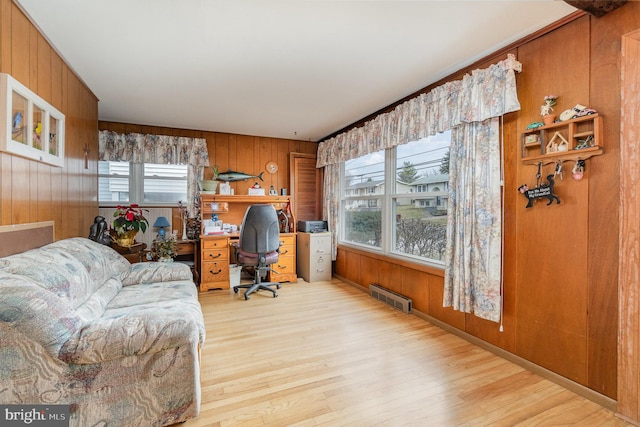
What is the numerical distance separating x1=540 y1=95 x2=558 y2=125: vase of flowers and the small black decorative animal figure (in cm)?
38

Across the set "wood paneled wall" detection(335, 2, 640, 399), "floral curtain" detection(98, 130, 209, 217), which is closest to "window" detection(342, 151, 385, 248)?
"wood paneled wall" detection(335, 2, 640, 399)

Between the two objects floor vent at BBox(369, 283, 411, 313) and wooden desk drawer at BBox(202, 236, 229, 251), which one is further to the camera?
wooden desk drawer at BBox(202, 236, 229, 251)

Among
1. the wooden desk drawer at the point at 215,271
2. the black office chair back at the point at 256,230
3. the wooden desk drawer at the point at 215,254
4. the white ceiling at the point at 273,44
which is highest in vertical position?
the white ceiling at the point at 273,44

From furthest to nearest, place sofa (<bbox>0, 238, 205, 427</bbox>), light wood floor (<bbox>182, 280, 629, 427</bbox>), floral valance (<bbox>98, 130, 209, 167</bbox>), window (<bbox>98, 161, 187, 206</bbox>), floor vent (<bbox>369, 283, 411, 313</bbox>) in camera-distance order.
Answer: window (<bbox>98, 161, 187, 206</bbox>), floral valance (<bbox>98, 130, 209, 167</bbox>), floor vent (<bbox>369, 283, 411, 313</bbox>), light wood floor (<bbox>182, 280, 629, 427</bbox>), sofa (<bbox>0, 238, 205, 427</bbox>)

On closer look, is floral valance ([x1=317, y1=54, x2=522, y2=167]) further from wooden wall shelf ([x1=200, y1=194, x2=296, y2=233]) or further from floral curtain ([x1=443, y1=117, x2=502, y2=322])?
wooden wall shelf ([x1=200, y1=194, x2=296, y2=233])

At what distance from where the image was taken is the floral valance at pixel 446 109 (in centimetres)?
212

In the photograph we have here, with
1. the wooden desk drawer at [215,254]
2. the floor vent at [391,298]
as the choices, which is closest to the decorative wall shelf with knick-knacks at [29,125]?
the wooden desk drawer at [215,254]

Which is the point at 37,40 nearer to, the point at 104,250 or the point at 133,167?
the point at 104,250

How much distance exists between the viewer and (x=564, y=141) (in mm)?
1839

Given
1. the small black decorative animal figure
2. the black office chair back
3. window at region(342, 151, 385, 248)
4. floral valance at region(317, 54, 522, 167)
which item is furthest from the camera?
window at region(342, 151, 385, 248)

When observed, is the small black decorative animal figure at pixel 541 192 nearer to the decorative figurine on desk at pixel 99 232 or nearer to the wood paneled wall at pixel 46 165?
the wood paneled wall at pixel 46 165

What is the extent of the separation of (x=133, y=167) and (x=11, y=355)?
3548 mm

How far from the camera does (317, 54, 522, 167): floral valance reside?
6.95 ft

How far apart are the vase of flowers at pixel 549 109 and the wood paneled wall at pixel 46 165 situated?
3.37m
